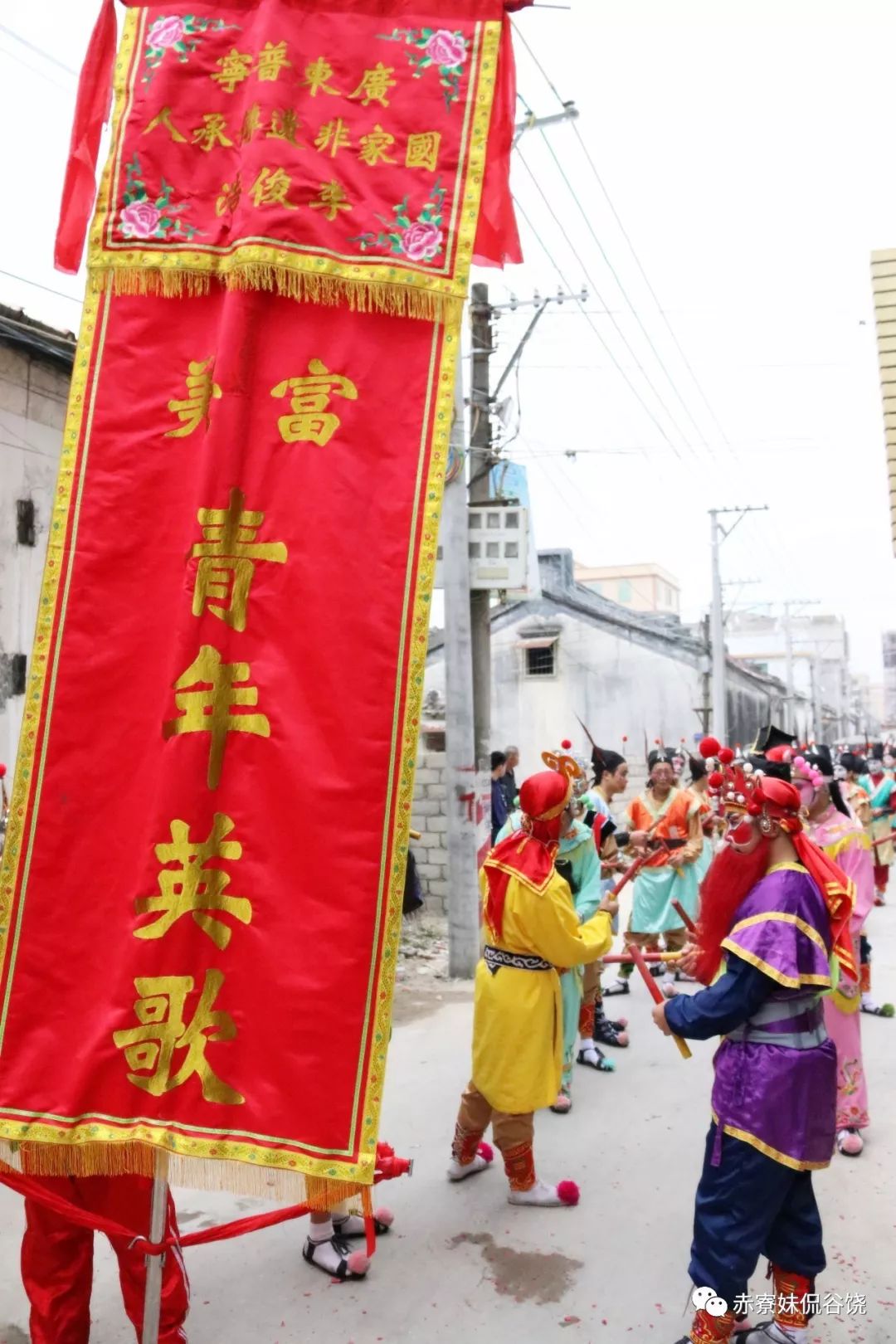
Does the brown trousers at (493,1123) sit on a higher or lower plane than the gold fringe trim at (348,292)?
lower

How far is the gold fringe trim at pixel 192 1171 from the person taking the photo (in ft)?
7.22

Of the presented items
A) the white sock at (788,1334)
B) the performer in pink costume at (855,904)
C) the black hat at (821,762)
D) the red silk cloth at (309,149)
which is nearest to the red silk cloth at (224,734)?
the red silk cloth at (309,149)

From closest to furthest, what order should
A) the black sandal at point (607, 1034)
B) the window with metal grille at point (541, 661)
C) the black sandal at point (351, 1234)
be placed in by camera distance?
1. the black sandal at point (351, 1234)
2. the black sandal at point (607, 1034)
3. the window with metal grille at point (541, 661)

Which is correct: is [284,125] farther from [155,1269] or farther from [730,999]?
[155,1269]

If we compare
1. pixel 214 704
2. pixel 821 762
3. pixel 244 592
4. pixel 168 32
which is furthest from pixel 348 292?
pixel 821 762

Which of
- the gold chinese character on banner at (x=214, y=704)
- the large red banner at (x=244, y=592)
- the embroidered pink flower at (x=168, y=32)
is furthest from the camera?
the embroidered pink flower at (x=168, y=32)

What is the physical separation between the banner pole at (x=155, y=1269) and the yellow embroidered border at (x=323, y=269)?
2.28 m

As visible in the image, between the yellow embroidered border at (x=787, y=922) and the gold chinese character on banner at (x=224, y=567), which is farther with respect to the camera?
the yellow embroidered border at (x=787, y=922)

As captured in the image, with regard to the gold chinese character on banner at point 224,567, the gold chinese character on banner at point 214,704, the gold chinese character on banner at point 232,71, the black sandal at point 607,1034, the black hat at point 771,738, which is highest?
the gold chinese character on banner at point 232,71

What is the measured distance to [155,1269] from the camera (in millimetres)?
2471

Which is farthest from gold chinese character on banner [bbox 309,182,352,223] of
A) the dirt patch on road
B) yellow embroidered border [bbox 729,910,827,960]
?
the dirt patch on road

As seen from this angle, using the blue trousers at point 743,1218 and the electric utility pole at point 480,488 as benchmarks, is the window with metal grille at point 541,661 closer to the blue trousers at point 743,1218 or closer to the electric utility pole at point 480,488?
the electric utility pole at point 480,488

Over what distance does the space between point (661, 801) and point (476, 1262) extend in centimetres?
405

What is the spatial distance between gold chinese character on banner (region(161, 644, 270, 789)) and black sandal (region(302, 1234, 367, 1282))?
202 cm
